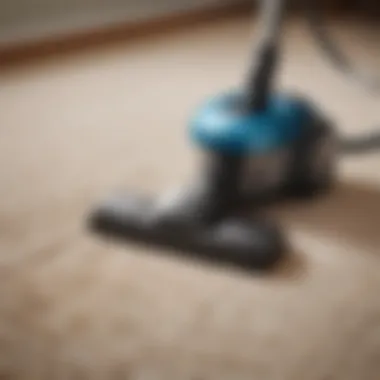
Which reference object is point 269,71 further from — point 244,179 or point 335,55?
point 335,55

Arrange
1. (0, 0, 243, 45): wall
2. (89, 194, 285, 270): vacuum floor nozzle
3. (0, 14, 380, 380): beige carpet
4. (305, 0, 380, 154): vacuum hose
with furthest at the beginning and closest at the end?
(0, 0, 243, 45): wall
(305, 0, 380, 154): vacuum hose
(89, 194, 285, 270): vacuum floor nozzle
(0, 14, 380, 380): beige carpet

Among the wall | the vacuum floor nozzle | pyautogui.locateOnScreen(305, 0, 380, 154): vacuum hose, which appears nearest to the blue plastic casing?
the vacuum floor nozzle

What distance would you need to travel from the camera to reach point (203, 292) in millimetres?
1175

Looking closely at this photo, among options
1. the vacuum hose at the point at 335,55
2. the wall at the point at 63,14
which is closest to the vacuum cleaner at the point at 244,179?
the vacuum hose at the point at 335,55

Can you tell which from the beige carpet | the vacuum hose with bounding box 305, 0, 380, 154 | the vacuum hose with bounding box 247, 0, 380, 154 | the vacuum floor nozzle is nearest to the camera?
the beige carpet

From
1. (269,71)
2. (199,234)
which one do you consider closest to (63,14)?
(269,71)

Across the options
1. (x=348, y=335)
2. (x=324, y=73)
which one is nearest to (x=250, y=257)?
(x=348, y=335)

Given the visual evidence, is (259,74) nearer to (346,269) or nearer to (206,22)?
(346,269)

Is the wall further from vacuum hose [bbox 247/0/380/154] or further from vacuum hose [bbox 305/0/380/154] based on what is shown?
vacuum hose [bbox 247/0/380/154]

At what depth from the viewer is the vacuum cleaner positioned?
1.25 meters

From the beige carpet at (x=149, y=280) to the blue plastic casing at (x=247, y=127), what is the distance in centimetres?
14

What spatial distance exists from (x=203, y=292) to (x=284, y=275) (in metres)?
0.12

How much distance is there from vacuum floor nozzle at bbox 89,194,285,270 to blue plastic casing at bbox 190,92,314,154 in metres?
0.11

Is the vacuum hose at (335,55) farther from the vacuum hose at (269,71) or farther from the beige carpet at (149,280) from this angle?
the beige carpet at (149,280)
